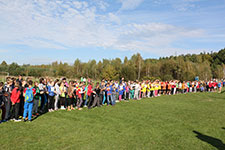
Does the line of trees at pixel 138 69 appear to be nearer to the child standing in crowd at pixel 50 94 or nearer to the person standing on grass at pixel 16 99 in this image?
the child standing in crowd at pixel 50 94

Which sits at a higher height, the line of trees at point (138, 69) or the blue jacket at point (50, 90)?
the line of trees at point (138, 69)

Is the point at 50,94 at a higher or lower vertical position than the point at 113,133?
higher

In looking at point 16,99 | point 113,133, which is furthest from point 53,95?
point 113,133

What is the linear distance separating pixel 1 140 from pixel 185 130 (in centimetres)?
716

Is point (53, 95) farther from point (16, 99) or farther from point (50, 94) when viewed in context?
point (16, 99)

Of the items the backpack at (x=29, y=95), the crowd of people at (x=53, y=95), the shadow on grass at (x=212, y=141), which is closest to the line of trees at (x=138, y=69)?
the crowd of people at (x=53, y=95)

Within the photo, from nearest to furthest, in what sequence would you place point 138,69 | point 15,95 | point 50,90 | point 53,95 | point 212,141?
point 212,141, point 15,95, point 50,90, point 53,95, point 138,69

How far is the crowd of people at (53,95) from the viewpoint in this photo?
809 cm

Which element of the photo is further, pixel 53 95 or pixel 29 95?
pixel 53 95

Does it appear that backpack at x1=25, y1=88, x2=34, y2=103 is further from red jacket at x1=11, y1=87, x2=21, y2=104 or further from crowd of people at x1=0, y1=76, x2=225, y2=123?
red jacket at x1=11, y1=87, x2=21, y2=104

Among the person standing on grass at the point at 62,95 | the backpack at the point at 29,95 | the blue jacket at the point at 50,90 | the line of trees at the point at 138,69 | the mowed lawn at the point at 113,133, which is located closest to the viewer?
the mowed lawn at the point at 113,133

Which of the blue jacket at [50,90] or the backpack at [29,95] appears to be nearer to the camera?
the backpack at [29,95]

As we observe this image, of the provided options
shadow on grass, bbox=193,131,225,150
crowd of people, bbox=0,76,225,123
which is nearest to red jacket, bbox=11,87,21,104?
crowd of people, bbox=0,76,225,123

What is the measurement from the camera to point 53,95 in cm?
1057
